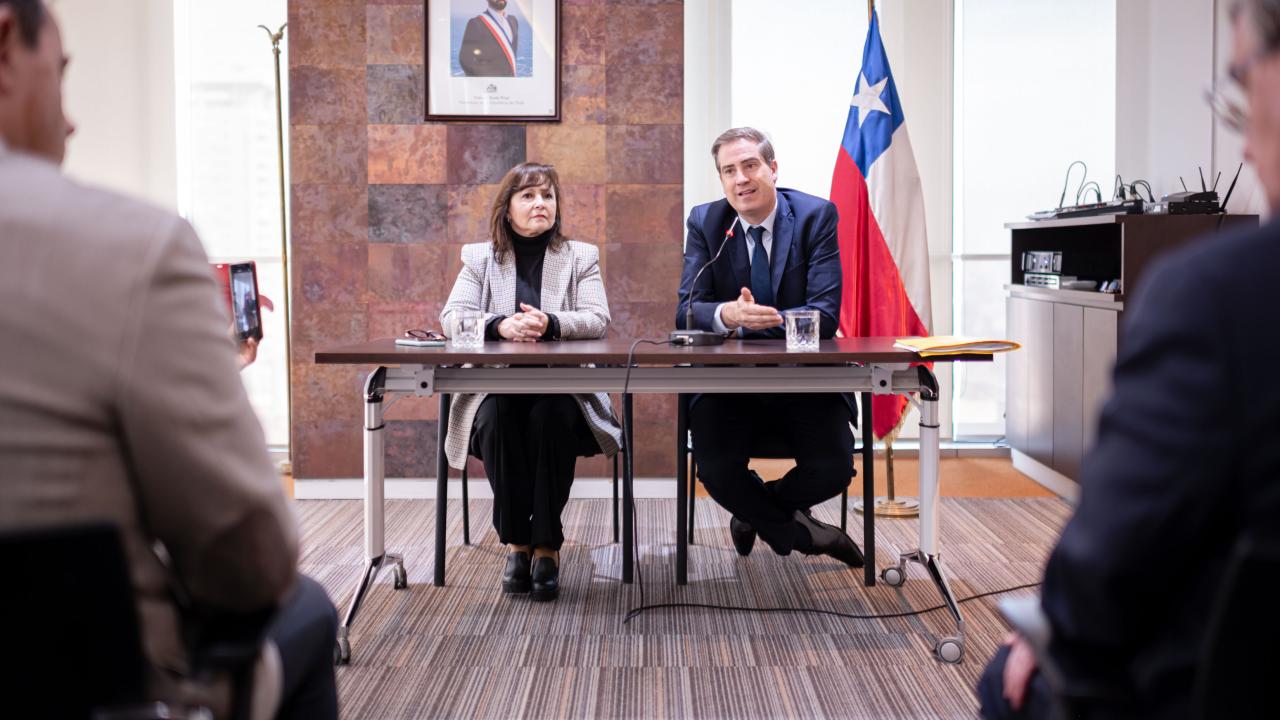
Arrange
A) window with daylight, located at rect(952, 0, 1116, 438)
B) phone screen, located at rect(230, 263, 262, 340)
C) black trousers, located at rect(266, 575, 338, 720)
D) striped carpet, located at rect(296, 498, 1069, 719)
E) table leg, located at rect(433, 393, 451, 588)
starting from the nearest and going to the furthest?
black trousers, located at rect(266, 575, 338, 720)
phone screen, located at rect(230, 263, 262, 340)
striped carpet, located at rect(296, 498, 1069, 719)
table leg, located at rect(433, 393, 451, 588)
window with daylight, located at rect(952, 0, 1116, 438)

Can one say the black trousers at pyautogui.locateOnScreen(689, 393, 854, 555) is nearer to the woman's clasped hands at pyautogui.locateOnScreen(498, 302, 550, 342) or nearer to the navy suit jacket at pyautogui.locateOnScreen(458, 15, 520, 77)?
the woman's clasped hands at pyautogui.locateOnScreen(498, 302, 550, 342)

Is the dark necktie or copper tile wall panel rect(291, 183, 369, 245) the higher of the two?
copper tile wall panel rect(291, 183, 369, 245)

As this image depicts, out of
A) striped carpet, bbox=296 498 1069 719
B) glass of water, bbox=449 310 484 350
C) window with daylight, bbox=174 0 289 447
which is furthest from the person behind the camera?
window with daylight, bbox=174 0 289 447

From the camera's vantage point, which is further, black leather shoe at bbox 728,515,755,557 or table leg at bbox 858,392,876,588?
black leather shoe at bbox 728,515,755,557

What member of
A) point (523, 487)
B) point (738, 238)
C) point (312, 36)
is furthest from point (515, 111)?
point (523, 487)

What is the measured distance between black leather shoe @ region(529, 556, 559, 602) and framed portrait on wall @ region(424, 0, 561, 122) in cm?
201

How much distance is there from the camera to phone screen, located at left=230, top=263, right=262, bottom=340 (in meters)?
1.83

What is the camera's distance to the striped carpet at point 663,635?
7.45 ft

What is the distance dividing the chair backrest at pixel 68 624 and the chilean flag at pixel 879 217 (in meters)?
3.43

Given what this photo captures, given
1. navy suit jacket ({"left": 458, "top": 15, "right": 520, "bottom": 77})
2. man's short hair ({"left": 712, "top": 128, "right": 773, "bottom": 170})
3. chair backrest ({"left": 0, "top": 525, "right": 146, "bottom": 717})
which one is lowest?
chair backrest ({"left": 0, "top": 525, "right": 146, "bottom": 717})

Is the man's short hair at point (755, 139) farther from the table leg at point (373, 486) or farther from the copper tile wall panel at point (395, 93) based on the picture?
the copper tile wall panel at point (395, 93)

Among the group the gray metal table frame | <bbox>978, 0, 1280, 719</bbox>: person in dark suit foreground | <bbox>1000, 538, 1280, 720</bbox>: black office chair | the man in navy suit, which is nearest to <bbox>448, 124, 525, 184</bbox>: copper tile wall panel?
the man in navy suit

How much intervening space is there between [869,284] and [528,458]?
5.56 ft

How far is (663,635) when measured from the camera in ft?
8.82
